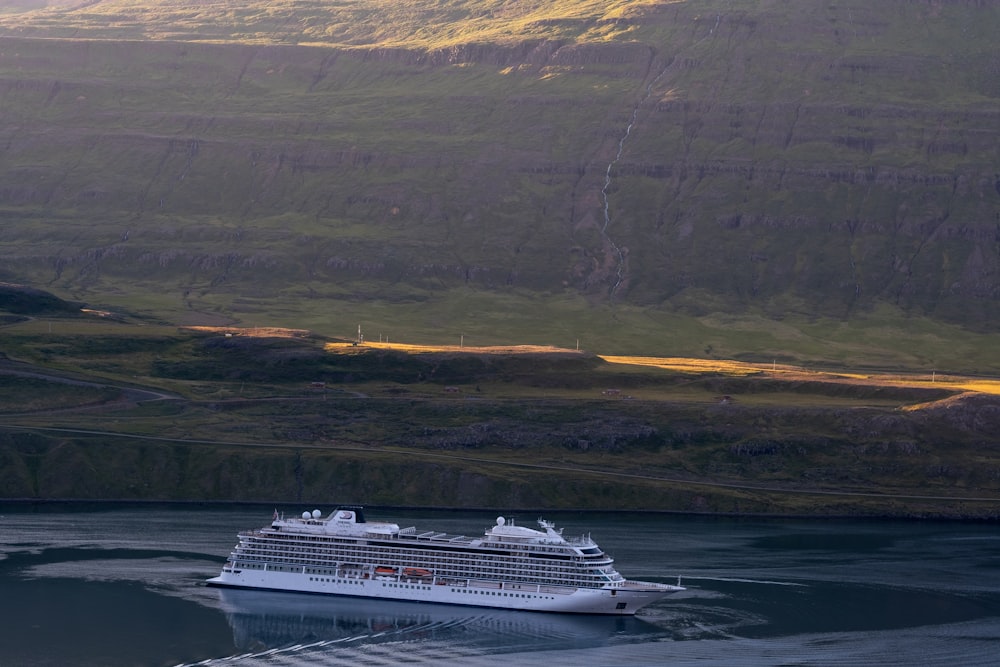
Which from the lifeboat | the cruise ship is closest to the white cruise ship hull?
the cruise ship

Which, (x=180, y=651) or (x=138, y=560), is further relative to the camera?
(x=138, y=560)

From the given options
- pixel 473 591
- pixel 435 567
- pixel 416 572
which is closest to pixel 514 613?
pixel 473 591

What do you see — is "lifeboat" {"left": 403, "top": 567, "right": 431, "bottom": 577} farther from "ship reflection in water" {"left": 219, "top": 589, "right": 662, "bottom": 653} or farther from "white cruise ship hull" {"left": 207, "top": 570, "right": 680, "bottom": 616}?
"ship reflection in water" {"left": 219, "top": 589, "right": 662, "bottom": 653}

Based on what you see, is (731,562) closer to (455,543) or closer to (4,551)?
(455,543)

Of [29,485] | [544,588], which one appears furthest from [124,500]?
[544,588]

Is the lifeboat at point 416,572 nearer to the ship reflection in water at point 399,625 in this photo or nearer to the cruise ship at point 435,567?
the cruise ship at point 435,567

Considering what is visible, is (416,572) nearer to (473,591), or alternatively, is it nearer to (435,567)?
(435,567)

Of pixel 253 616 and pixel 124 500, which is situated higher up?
pixel 124 500

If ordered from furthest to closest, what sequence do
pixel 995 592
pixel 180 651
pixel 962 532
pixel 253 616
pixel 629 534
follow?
pixel 962 532
pixel 629 534
pixel 995 592
pixel 253 616
pixel 180 651
